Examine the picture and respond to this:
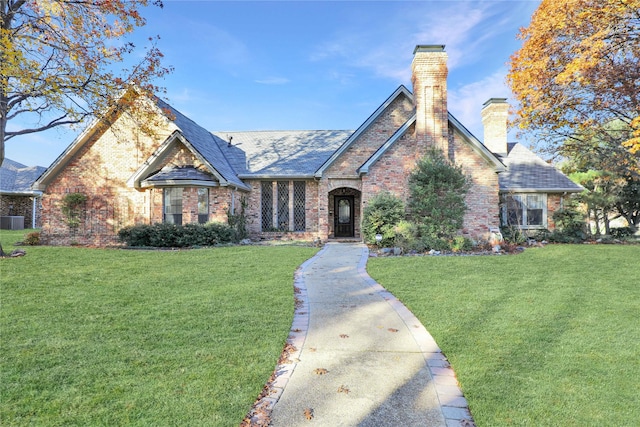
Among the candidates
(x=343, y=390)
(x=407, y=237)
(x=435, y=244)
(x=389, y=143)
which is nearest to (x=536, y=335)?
(x=343, y=390)

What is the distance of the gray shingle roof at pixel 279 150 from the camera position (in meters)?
17.4

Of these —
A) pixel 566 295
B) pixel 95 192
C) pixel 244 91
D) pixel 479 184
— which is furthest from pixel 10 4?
pixel 479 184

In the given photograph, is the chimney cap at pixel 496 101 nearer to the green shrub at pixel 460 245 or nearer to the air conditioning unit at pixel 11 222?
the green shrub at pixel 460 245

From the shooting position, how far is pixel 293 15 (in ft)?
46.4

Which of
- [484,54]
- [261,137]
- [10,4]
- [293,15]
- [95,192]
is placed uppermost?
[293,15]

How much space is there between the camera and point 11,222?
84.1ft

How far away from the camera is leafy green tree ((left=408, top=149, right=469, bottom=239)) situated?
13266 mm

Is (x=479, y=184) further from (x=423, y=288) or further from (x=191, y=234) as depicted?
(x=191, y=234)

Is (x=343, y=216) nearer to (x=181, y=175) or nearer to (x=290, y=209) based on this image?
(x=290, y=209)

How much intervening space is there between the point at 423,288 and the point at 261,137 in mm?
16614

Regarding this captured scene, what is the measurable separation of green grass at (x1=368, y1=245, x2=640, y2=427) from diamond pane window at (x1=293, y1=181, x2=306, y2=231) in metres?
8.93

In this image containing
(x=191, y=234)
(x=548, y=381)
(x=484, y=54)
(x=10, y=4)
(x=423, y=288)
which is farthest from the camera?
(x=484, y=54)

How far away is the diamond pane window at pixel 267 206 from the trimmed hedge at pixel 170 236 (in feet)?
12.9

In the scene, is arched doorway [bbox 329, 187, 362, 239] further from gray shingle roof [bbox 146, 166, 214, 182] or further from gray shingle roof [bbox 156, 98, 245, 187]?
gray shingle roof [bbox 146, 166, 214, 182]
